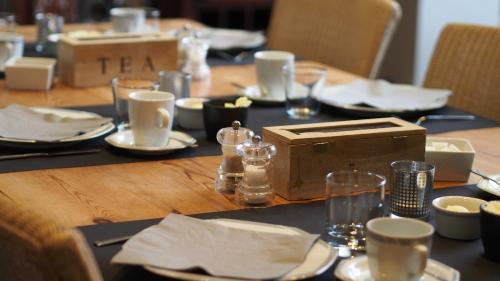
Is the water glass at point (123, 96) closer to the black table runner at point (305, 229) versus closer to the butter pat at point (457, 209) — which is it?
the black table runner at point (305, 229)

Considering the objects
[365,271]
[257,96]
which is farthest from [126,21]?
[365,271]

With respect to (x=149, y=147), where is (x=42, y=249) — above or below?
above

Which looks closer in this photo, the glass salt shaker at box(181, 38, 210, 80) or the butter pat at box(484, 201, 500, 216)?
the butter pat at box(484, 201, 500, 216)

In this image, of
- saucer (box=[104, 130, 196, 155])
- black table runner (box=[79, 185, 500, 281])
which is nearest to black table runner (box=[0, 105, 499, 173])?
saucer (box=[104, 130, 196, 155])

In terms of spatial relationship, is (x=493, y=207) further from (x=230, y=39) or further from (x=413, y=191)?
(x=230, y=39)

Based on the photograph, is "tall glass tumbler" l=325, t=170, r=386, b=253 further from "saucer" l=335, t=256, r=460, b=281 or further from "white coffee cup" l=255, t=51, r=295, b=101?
"white coffee cup" l=255, t=51, r=295, b=101

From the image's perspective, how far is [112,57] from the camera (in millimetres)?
2307

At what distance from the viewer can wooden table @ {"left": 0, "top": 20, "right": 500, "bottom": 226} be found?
1.36 metres

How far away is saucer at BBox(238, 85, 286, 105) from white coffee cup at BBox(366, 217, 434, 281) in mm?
1033

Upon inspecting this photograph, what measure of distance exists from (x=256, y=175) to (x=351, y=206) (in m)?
0.22

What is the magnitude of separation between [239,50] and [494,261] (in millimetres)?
1719

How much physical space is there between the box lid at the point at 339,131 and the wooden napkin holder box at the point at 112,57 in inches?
37.0

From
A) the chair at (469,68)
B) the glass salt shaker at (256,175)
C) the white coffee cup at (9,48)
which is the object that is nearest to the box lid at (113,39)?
the white coffee cup at (9,48)

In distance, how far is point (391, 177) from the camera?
136cm
